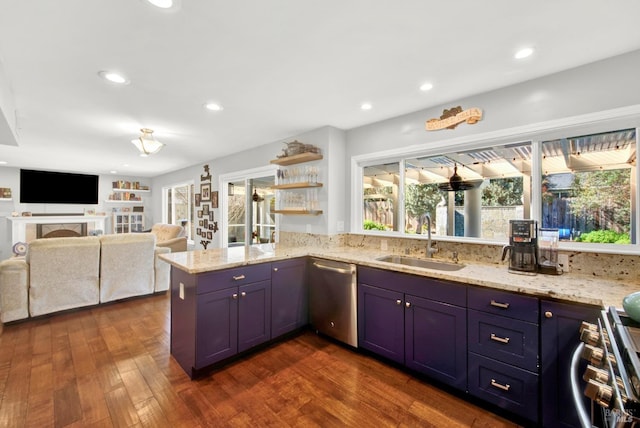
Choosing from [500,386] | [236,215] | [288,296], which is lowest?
[500,386]

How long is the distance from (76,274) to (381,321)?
3799mm

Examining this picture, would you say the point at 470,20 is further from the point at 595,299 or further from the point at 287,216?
the point at 287,216

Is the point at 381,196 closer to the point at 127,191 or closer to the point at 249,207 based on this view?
the point at 249,207

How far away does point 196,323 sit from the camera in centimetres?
217

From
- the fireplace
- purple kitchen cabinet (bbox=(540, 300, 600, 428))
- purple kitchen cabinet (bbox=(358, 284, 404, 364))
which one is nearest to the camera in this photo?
purple kitchen cabinet (bbox=(540, 300, 600, 428))

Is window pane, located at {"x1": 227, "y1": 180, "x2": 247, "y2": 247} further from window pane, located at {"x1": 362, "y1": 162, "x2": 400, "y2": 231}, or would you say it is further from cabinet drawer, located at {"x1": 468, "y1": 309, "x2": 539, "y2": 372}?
cabinet drawer, located at {"x1": 468, "y1": 309, "x2": 539, "y2": 372}

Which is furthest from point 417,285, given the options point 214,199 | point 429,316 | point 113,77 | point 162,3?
point 214,199

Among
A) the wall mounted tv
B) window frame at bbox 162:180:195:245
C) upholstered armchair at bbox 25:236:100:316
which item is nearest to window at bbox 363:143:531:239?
upholstered armchair at bbox 25:236:100:316

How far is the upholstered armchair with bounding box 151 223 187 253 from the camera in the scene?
16.9 feet

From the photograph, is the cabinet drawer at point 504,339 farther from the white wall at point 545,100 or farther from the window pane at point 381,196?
the white wall at point 545,100

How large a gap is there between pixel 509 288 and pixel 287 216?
2819 mm

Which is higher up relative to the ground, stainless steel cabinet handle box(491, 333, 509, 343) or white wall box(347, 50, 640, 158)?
white wall box(347, 50, 640, 158)

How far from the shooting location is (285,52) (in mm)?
1908

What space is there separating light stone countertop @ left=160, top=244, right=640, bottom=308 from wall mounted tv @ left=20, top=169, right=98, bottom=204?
7.17 metres
